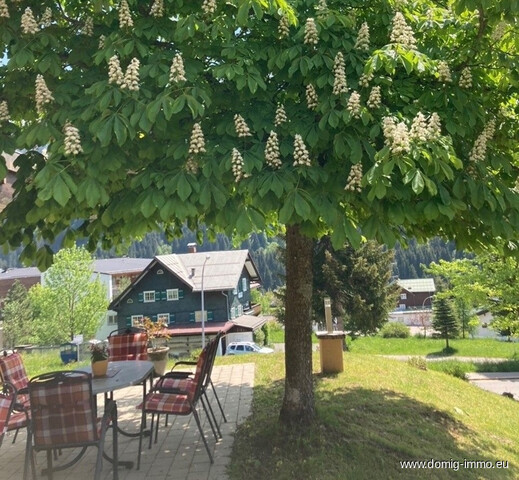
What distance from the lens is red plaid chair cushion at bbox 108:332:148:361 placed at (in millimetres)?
7121

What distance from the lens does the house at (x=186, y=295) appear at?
35500mm

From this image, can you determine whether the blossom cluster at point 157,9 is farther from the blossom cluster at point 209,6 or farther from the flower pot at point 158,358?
the flower pot at point 158,358

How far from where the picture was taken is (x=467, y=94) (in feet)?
11.7

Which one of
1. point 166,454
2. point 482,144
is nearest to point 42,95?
point 482,144

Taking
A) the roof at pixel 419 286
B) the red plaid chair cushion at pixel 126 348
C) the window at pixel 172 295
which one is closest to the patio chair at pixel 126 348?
the red plaid chair cushion at pixel 126 348

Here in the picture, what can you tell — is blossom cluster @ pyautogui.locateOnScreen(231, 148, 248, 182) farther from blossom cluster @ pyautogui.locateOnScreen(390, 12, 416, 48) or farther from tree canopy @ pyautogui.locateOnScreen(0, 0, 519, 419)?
blossom cluster @ pyautogui.locateOnScreen(390, 12, 416, 48)

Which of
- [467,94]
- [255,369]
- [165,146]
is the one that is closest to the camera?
[165,146]

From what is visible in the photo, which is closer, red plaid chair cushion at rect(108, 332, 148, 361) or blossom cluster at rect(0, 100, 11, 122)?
blossom cluster at rect(0, 100, 11, 122)

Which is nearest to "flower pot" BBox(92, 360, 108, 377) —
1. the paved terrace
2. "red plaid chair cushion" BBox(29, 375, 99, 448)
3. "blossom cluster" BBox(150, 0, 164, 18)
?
the paved terrace

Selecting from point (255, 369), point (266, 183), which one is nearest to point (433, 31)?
point (266, 183)

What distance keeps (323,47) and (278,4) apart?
1.50 ft

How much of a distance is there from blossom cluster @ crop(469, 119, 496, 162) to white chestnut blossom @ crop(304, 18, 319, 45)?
1.43 meters

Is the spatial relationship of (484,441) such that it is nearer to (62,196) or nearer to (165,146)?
(165,146)

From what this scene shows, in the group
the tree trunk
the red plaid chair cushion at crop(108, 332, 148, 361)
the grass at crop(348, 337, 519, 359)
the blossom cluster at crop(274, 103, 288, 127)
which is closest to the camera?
the blossom cluster at crop(274, 103, 288, 127)
